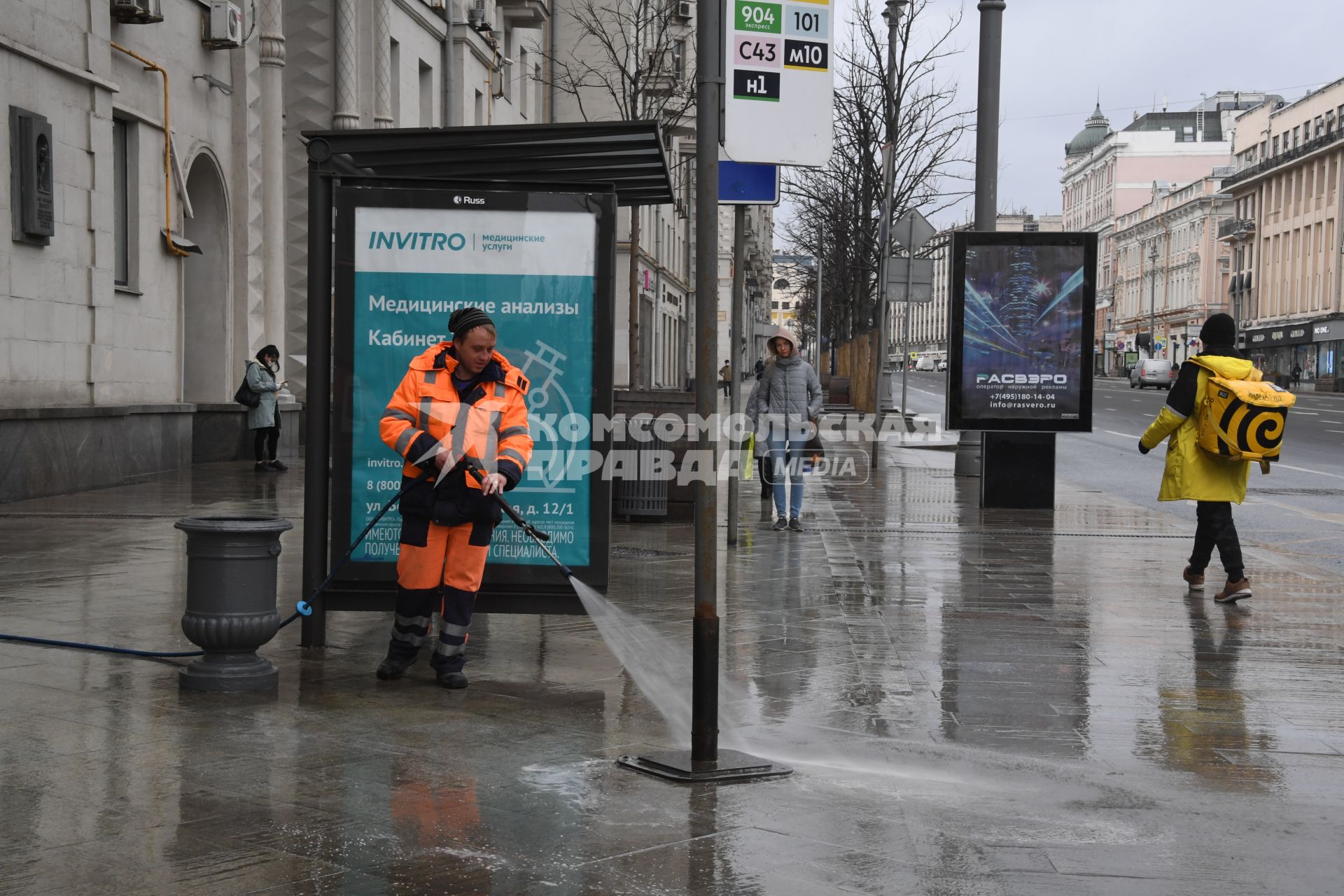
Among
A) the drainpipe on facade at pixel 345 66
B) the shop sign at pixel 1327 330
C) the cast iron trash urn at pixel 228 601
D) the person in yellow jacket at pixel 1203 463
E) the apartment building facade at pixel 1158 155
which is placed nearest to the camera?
the cast iron trash urn at pixel 228 601

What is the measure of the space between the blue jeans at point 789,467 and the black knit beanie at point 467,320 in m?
7.38

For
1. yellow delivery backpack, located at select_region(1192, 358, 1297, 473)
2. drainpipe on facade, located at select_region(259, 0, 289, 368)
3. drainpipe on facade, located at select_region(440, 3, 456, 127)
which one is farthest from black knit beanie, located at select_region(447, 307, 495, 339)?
drainpipe on facade, located at select_region(440, 3, 456, 127)

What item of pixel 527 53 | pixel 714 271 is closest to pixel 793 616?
pixel 714 271

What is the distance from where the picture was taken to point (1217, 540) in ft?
32.2

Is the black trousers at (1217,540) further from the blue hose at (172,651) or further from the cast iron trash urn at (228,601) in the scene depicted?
the cast iron trash urn at (228,601)

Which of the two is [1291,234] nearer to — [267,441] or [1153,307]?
[1153,307]

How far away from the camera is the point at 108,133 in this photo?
680 inches

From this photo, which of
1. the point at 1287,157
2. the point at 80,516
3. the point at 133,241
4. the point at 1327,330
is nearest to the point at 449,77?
the point at 133,241

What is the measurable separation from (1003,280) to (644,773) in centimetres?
1150

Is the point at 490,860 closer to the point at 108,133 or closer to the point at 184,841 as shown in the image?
the point at 184,841

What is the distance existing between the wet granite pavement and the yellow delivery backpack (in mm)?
1003

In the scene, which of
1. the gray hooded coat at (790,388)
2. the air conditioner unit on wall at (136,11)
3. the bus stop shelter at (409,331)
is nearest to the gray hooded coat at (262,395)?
the air conditioner unit on wall at (136,11)

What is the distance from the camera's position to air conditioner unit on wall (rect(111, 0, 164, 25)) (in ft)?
57.7

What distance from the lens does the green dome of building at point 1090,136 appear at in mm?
166875
